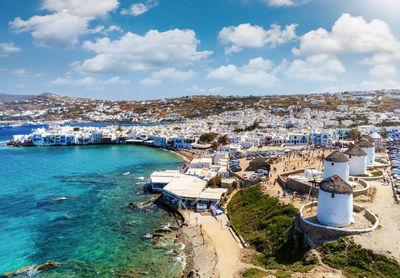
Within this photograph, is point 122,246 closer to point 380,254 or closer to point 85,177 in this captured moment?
point 380,254

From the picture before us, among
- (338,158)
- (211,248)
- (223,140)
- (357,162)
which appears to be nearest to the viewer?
(211,248)

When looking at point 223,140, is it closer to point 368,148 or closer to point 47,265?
point 368,148

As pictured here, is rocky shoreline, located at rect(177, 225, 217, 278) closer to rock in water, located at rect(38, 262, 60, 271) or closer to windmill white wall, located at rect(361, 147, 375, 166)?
rock in water, located at rect(38, 262, 60, 271)

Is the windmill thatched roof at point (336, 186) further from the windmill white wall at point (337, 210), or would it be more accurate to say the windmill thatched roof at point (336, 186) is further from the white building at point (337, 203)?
the windmill white wall at point (337, 210)

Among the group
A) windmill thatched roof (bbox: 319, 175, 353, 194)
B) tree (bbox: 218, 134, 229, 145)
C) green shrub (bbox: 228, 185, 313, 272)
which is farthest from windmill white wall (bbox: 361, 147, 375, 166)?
tree (bbox: 218, 134, 229, 145)

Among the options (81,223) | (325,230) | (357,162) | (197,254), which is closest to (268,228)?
(325,230)

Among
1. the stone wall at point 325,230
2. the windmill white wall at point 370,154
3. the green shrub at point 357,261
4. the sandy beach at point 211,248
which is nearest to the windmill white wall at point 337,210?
the stone wall at point 325,230

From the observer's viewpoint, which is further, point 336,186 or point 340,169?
point 340,169
